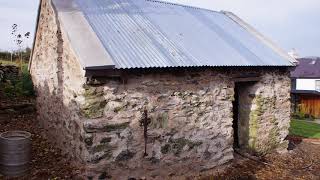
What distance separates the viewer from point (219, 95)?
7910 mm

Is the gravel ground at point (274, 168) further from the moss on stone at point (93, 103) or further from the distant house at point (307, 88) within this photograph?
the distant house at point (307, 88)


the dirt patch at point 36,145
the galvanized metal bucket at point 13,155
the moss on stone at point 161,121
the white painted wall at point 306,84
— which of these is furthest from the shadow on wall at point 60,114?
the white painted wall at point 306,84

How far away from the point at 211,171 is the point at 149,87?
2773mm

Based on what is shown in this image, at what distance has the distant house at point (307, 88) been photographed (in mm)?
28359

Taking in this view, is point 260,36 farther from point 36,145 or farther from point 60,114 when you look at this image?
point 36,145

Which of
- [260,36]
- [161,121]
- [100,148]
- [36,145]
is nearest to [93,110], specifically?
[100,148]

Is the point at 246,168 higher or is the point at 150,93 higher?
the point at 150,93

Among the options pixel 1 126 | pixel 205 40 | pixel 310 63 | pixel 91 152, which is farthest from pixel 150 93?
pixel 310 63

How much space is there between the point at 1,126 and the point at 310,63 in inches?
1191

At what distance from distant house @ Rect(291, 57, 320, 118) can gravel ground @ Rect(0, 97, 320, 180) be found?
18075mm

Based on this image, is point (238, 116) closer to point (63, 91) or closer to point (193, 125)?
point (193, 125)

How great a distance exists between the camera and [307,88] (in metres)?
31.1

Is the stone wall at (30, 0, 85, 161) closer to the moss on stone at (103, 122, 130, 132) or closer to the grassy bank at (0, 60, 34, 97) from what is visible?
the moss on stone at (103, 122, 130, 132)

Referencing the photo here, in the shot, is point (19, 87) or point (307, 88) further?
point (307, 88)
